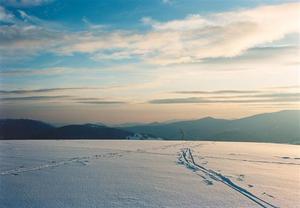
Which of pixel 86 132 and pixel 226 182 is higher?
pixel 86 132

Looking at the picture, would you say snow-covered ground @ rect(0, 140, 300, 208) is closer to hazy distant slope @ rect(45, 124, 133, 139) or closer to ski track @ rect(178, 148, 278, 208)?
ski track @ rect(178, 148, 278, 208)

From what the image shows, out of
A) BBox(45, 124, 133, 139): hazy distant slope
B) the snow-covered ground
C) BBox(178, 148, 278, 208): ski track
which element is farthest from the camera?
BBox(45, 124, 133, 139): hazy distant slope

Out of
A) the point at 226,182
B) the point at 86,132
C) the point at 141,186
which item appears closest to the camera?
the point at 141,186

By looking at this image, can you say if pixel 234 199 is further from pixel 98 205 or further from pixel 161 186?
pixel 98 205

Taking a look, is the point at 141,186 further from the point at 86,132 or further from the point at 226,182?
the point at 86,132

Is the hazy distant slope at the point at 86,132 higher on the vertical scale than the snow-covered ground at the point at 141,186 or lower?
higher

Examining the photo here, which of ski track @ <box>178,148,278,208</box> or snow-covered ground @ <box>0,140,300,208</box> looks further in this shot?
ski track @ <box>178,148,278,208</box>

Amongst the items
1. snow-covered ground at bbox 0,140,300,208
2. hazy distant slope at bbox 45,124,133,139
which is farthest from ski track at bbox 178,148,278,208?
hazy distant slope at bbox 45,124,133,139

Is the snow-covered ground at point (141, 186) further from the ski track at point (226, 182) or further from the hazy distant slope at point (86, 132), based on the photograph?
the hazy distant slope at point (86, 132)

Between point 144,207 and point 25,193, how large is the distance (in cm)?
281

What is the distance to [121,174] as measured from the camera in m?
11.5

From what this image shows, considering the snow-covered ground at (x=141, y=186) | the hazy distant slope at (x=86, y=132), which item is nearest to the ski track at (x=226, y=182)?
the snow-covered ground at (x=141, y=186)

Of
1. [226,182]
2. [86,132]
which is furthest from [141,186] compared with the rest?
[86,132]

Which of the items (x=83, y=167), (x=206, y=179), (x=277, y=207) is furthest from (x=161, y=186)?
(x=83, y=167)
